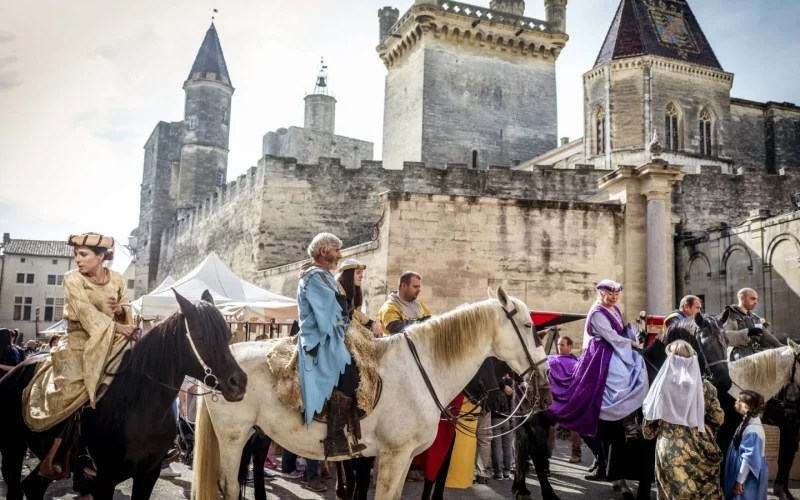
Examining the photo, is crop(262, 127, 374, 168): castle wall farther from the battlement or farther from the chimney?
the battlement

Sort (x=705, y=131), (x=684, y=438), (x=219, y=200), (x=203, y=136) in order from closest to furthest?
(x=684, y=438) → (x=219, y=200) → (x=705, y=131) → (x=203, y=136)

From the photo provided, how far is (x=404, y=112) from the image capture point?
1443 inches

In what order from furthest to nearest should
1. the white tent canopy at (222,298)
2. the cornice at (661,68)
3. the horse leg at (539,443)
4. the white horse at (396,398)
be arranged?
1. the cornice at (661,68)
2. the white tent canopy at (222,298)
3. the horse leg at (539,443)
4. the white horse at (396,398)

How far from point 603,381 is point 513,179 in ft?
59.3

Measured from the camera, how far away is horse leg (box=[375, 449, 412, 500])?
411 centimetres

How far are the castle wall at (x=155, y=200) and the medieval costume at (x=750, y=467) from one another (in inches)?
1524

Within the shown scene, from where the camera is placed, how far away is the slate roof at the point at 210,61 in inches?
1569

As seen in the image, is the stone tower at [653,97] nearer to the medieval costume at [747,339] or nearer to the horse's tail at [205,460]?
the medieval costume at [747,339]

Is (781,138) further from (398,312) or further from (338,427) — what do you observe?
(338,427)

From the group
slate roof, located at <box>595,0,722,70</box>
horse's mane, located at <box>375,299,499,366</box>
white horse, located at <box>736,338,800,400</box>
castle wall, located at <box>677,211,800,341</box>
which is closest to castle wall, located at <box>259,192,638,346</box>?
white horse, located at <box>736,338,800,400</box>

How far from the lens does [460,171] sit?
78.9 feet

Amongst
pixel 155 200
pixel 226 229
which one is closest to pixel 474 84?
pixel 226 229

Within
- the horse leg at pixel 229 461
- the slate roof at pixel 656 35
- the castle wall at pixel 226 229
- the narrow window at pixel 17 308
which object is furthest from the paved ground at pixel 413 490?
the narrow window at pixel 17 308

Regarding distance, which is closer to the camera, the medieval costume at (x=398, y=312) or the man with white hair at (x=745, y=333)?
the medieval costume at (x=398, y=312)
